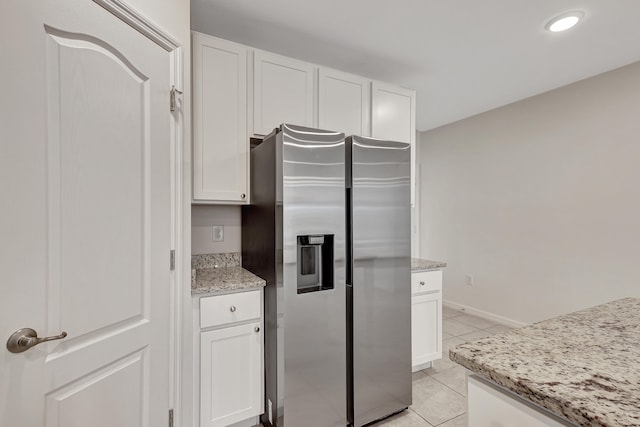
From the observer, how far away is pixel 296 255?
1621mm

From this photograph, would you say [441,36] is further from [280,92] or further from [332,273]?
[332,273]

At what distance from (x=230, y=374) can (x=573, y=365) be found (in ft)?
5.09

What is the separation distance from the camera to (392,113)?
2.60 m

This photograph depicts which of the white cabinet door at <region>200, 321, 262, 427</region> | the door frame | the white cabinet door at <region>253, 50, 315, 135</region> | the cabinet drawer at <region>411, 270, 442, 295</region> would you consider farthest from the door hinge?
the cabinet drawer at <region>411, 270, 442, 295</region>

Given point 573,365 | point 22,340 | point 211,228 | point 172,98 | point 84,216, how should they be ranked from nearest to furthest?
point 573,365
point 22,340
point 84,216
point 172,98
point 211,228

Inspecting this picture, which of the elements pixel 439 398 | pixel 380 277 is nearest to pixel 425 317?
pixel 439 398

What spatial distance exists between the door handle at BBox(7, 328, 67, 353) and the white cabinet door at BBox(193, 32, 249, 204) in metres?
1.07

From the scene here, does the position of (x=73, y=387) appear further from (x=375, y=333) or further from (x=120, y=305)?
(x=375, y=333)

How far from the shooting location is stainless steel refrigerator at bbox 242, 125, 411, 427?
161cm

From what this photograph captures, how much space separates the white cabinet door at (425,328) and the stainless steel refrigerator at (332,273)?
1.10ft

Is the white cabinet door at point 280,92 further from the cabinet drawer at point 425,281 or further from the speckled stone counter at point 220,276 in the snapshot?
the cabinet drawer at point 425,281

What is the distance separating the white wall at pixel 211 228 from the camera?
7.11 ft

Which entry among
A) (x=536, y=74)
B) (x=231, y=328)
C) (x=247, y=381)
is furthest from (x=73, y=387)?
(x=536, y=74)

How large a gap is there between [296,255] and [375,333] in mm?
750
